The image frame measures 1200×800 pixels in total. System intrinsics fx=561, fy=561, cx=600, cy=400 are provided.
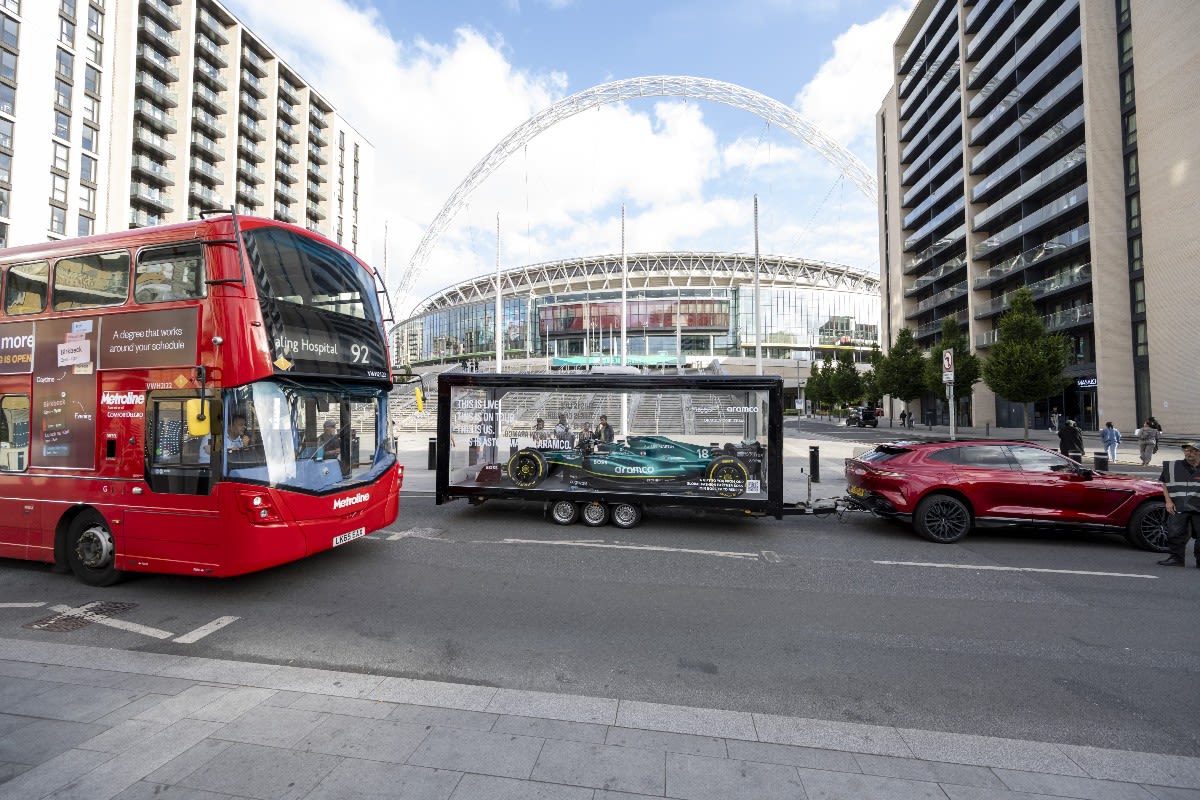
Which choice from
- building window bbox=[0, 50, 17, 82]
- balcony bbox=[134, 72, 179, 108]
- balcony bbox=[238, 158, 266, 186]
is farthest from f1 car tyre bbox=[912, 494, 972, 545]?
balcony bbox=[238, 158, 266, 186]

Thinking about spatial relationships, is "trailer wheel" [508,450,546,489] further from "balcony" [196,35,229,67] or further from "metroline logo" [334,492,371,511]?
"balcony" [196,35,229,67]

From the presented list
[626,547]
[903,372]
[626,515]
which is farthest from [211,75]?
[626,547]

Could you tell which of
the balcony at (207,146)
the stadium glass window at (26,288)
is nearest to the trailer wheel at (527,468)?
the stadium glass window at (26,288)

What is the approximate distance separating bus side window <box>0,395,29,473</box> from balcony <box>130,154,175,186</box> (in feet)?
173

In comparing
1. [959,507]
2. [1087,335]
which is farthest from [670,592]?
[1087,335]

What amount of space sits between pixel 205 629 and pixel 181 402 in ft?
7.39

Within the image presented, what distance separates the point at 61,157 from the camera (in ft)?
133

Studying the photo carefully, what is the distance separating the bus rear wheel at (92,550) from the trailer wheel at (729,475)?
7.80m

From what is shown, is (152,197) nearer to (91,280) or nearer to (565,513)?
(91,280)

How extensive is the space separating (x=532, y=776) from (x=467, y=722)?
709 mm

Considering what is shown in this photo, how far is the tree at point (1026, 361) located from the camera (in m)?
26.6

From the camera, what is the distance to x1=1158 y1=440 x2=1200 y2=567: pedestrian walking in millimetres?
7090

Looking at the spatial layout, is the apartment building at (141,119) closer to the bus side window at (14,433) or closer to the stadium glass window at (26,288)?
the stadium glass window at (26,288)

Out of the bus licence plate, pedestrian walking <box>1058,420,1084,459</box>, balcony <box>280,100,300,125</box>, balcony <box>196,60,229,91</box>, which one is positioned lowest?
the bus licence plate
